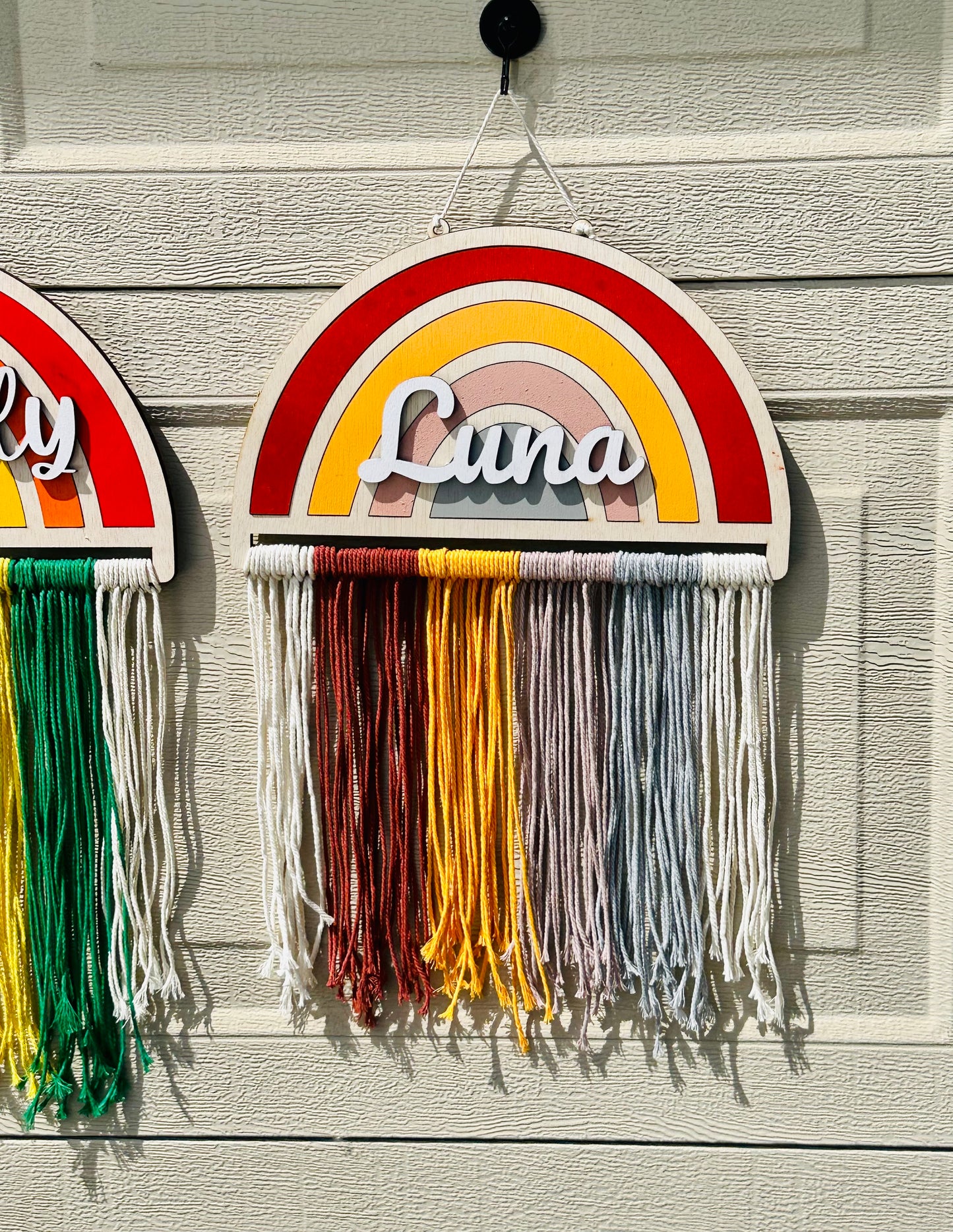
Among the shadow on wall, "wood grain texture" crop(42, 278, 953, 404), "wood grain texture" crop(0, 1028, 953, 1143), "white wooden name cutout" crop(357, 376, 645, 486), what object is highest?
"wood grain texture" crop(42, 278, 953, 404)

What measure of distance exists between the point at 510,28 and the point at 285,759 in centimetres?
70

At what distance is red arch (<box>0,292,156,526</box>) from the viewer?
0.82 m

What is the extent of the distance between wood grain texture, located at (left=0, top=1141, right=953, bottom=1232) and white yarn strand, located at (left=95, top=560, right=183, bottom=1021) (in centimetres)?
18

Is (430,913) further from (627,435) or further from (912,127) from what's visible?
(912,127)

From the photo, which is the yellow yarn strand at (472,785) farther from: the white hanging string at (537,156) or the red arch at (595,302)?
the white hanging string at (537,156)

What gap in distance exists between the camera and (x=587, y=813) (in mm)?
830

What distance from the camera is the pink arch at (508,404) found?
2.61 ft

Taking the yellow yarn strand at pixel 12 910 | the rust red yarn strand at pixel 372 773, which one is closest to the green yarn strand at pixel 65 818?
the yellow yarn strand at pixel 12 910

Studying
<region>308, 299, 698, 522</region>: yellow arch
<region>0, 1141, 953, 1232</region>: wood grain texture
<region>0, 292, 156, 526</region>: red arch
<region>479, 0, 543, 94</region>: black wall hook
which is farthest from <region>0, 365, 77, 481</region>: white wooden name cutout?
<region>0, 1141, 953, 1232</region>: wood grain texture

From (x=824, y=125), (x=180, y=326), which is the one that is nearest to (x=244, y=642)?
(x=180, y=326)

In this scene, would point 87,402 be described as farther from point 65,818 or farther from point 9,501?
point 65,818

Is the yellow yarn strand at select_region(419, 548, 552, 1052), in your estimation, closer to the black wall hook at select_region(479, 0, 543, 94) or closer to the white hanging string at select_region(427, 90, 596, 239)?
the white hanging string at select_region(427, 90, 596, 239)

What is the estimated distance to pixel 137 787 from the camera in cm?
85

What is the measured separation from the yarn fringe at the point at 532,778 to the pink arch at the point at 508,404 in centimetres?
7
